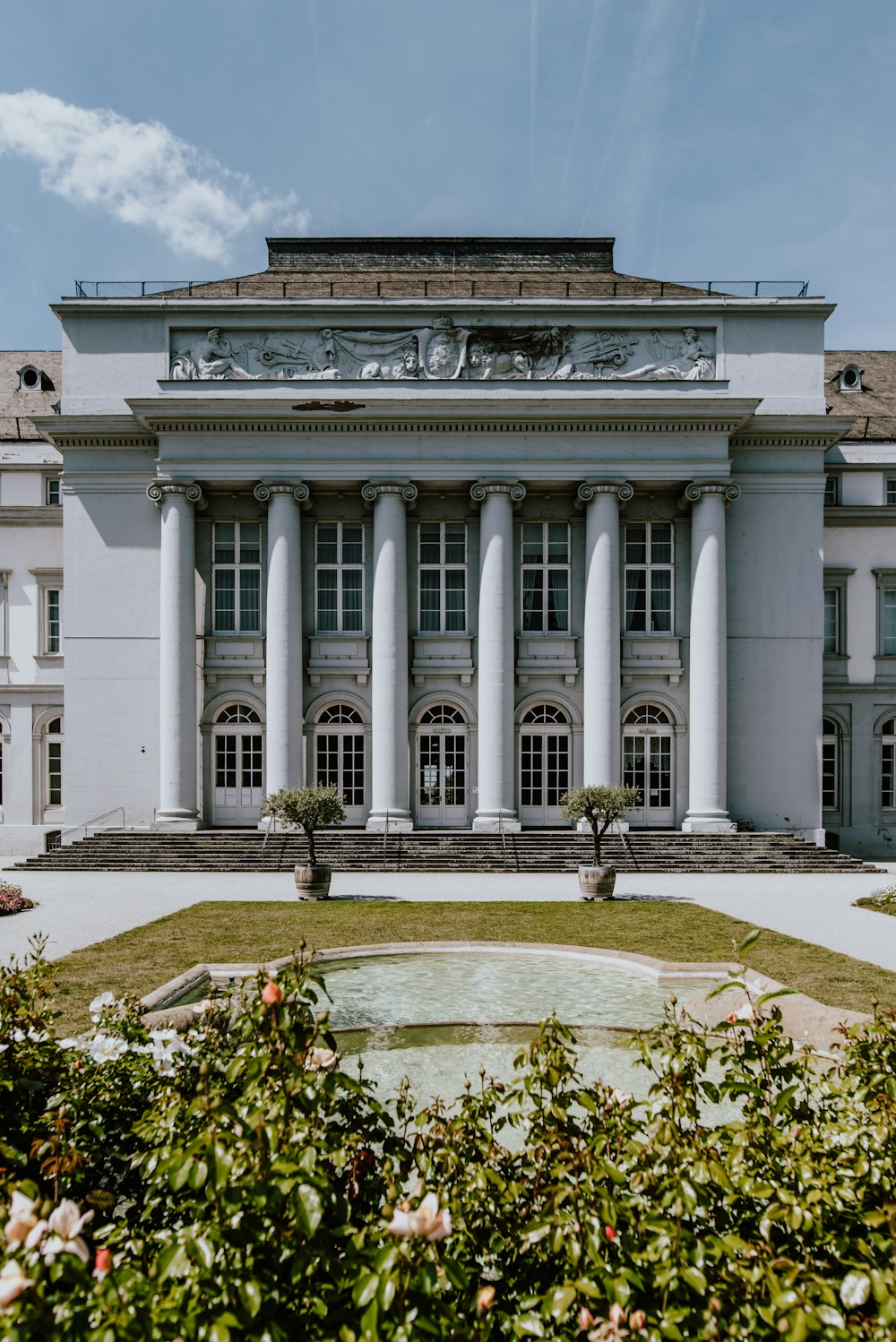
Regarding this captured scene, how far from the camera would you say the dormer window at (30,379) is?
34906mm

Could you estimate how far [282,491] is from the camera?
89.2ft

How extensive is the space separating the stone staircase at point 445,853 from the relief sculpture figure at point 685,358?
49.7ft

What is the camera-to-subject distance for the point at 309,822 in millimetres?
19047

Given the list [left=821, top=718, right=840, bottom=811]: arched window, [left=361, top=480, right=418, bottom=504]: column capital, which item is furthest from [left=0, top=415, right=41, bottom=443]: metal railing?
[left=821, top=718, right=840, bottom=811]: arched window

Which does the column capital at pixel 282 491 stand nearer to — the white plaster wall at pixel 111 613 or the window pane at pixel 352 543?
the window pane at pixel 352 543

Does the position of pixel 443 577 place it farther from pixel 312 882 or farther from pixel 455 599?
pixel 312 882

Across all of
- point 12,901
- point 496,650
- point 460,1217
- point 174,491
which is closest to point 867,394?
point 496,650

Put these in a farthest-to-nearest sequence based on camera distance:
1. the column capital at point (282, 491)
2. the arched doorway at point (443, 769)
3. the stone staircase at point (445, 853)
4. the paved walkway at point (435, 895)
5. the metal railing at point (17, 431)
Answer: the metal railing at point (17, 431) → the arched doorway at point (443, 769) → the column capital at point (282, 491) → the stone staircase at point (445, 853) → the paved walkway at point (435, 895)

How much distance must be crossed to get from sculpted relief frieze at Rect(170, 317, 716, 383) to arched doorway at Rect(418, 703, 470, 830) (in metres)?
11.4

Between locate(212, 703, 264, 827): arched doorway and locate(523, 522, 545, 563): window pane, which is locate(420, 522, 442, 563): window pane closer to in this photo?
locate(523, 522, 545, 563): window pane

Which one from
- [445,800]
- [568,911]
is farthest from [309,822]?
[445,800]

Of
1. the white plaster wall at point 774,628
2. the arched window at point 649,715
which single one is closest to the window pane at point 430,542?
the arched window at point 649,715

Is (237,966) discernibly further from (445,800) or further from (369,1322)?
(445,800)

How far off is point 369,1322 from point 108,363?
3137 cm
